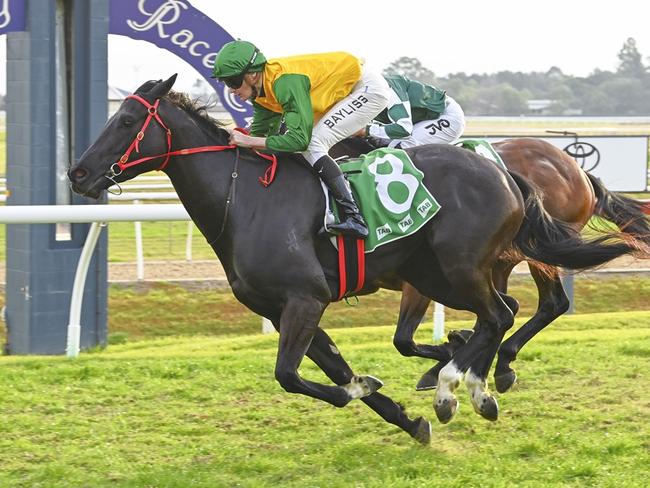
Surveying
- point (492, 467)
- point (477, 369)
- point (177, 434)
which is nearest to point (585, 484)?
point (492, 467)

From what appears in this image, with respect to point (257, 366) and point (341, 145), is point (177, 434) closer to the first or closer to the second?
point (257, 366)

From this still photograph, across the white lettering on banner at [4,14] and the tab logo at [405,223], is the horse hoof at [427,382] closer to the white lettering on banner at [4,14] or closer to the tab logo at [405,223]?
the tab logo at [405,223]

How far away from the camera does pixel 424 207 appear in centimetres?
496

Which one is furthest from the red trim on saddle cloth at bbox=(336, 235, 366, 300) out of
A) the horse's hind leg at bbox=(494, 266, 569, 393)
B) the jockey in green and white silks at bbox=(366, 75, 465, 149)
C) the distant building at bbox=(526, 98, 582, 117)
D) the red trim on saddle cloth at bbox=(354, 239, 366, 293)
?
the distant building at bbox=(526, 98, 582, 117)

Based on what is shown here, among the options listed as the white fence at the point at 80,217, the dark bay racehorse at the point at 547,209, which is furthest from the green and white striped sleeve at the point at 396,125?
the white fence at the point at 80,217

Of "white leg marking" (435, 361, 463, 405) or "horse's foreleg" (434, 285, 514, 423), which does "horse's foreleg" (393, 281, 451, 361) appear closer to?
"horse's foreleg" (434, 285, 514, 423)

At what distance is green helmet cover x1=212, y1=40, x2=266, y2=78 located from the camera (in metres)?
4.75

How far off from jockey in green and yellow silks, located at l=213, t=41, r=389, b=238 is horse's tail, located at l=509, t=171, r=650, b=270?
0.84 metres

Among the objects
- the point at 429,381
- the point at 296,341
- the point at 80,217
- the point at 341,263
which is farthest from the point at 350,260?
the point at 80,217

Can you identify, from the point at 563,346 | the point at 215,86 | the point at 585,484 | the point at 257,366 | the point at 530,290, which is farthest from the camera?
the point at 530,290

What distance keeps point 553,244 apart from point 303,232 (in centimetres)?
125

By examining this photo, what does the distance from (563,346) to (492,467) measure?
2612mm

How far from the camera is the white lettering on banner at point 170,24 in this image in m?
7.86

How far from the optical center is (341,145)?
6.05 metres
